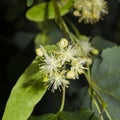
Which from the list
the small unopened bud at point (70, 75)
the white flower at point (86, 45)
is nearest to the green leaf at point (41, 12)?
the white flower at point (86, 45)

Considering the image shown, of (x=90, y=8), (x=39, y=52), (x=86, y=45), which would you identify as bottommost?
(x=86, y=45)

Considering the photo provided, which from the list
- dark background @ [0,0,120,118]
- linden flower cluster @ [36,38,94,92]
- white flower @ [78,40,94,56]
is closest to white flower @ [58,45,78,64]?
linden flower cluster @ [36,38,94,92]

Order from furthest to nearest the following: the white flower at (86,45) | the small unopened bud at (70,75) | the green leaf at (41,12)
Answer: the white flower at (86,45)
the green leaf at (41,12)
the small unopened bud at (70,75)

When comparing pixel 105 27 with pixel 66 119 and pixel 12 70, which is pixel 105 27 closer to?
pixel 12 70

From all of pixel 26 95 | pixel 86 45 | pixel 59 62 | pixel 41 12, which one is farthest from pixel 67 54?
pixel 86 45

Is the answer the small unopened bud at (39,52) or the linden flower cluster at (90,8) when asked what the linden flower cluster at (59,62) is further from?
the linden flower cluster at (90,8)

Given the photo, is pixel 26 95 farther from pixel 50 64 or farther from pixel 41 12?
pixel 41 12
